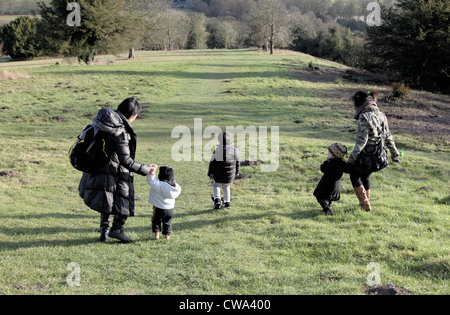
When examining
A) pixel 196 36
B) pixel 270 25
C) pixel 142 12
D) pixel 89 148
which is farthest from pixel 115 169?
pixel 196 36

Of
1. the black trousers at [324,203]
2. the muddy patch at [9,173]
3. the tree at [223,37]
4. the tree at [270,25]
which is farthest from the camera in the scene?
the tree at [223,37]

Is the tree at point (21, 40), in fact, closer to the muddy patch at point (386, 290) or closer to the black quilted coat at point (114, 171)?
the black quilted coat at point (114, 171)

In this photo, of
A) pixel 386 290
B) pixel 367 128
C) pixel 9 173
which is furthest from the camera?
pixel 9 173

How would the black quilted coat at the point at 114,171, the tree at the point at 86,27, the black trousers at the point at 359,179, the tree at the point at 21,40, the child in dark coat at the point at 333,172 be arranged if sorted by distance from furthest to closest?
the tree at the point at 21,40
the tree at the point at 86,27
the child in dark coat at the point at 333,172
the black trousers at the point at 359,179
the black quilted coat at the point at 114,171

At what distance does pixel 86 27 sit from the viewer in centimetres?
3117

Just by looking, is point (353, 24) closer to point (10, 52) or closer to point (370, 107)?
point (10, 52)

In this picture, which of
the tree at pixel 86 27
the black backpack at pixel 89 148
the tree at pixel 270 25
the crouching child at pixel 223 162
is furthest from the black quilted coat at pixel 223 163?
the tree at pixel 270 25

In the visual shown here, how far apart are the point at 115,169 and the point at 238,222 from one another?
310cm

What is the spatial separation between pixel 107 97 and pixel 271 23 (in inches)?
1328

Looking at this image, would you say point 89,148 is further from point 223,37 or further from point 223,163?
point 223,37

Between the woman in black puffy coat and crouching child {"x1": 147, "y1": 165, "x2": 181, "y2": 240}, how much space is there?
1.79ft

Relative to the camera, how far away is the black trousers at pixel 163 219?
A: 6461 mm

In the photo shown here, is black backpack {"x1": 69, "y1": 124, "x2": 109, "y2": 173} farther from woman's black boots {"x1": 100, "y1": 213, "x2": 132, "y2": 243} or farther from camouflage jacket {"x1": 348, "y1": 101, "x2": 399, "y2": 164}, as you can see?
camouflage jacket {"x1": 348, "y1": 101, "x2": 399, "y2": 164}

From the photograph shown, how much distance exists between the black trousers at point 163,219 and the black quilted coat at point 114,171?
68 centimetres
